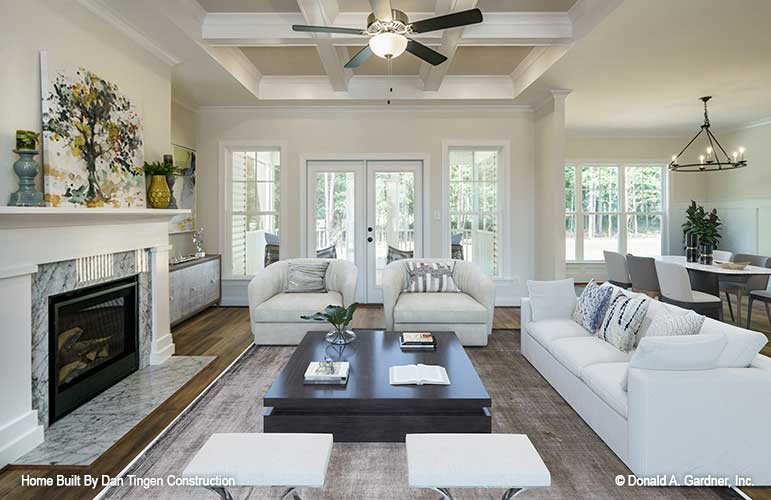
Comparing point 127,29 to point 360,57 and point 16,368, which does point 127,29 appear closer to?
point 360,57

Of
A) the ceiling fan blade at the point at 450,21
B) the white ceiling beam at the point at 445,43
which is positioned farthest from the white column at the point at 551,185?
the ceiling fan blade at the point at 450,21

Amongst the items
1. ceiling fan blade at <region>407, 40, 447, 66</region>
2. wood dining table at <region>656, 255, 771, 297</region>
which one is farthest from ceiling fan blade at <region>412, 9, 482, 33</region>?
wood dining table at <region>656, 255, 771, 297</region>

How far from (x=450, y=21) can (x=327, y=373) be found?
241 cm

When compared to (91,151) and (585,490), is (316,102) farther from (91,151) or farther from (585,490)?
(585,490)

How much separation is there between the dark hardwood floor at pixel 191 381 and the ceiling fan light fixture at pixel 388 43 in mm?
2772

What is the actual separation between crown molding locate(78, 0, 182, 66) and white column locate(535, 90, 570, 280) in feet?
14.2

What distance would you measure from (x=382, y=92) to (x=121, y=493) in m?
5.18

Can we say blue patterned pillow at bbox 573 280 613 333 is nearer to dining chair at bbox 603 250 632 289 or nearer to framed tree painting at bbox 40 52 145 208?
dining chair at bbox 603 250 632 289

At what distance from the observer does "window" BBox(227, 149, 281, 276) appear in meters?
6.59

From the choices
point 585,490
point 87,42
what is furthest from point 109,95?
point 585,490

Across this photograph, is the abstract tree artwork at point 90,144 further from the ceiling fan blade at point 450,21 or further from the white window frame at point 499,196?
the white window frame at point 499,196

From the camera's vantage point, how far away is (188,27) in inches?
153

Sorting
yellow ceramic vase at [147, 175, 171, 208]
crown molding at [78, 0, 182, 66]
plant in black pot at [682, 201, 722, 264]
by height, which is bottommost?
plant in black pot at [682, 201, 722, 264]

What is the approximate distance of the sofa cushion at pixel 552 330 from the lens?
11.3 ft
